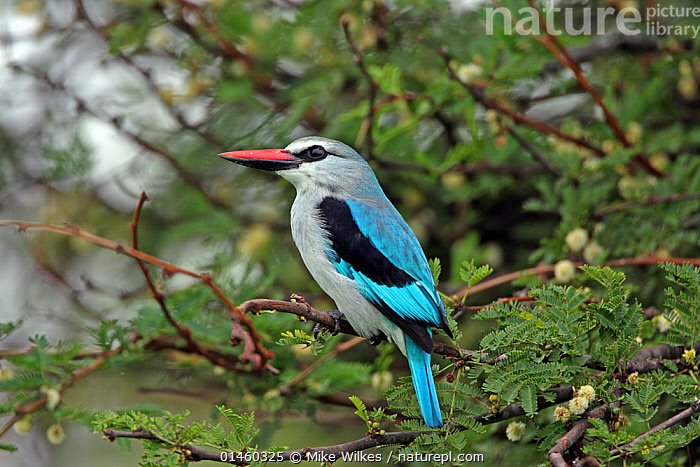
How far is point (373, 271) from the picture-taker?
8.17 ft

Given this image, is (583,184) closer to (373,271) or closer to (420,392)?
(373,271)

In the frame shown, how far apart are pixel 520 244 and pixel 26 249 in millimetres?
2987

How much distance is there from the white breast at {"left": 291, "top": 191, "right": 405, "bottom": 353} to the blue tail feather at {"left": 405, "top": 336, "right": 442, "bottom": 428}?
16 centimetres

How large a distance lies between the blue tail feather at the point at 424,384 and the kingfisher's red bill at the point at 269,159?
953mm

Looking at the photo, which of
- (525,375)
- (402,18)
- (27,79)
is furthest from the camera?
(27,79)

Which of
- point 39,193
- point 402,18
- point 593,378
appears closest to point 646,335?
point 593,378

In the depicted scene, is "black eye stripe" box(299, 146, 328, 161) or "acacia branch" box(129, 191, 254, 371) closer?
"acacia branch" box(129, 191, 254, 371)

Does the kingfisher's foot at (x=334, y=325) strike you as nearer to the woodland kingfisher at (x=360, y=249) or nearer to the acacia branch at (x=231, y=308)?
the woodland kingfisher at (x=360, y=249)

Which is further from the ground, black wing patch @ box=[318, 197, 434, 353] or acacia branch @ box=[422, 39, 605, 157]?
acacia branch @ box=[422, 39, 605, 157]

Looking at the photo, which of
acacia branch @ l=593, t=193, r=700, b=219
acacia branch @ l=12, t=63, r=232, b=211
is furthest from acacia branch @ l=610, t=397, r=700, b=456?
acacia branch @ l=12, t=63, r=232, b=211

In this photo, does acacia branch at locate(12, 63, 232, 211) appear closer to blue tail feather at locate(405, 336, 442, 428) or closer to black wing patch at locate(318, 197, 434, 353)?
black wing patch at locate(318, 197, 434, 353)

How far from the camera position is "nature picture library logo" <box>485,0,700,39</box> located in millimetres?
3119

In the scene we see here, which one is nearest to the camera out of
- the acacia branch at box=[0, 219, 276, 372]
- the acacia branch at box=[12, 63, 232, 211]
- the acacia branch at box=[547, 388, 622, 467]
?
the acacia branch at box=[547, 388, 622, 467]

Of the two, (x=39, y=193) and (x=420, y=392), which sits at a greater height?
(x=420, y=392)
